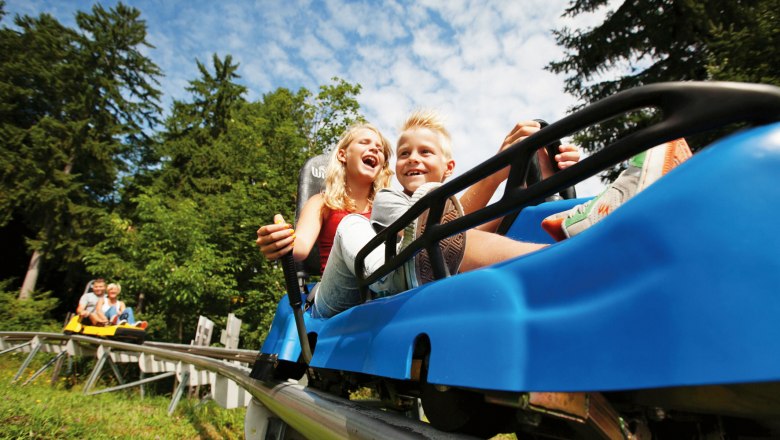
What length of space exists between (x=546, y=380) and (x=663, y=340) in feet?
0.60

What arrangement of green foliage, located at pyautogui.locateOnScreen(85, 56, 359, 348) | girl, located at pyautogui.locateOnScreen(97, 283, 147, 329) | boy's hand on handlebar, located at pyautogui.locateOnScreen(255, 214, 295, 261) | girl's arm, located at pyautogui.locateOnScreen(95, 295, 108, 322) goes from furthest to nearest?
1. green foliage, located at pyautogui.locateOnScreen(85, 56, 359, 348)
2. girl, located at pyautogui.locateOnScreen(97, 283, 147, 329)
3. girl's arm, located at pyautogui.locateOnScreen(95, 295, 108, 322)
4. boy's hand on handlebar, located at pyautogui.locateOnScreen(255, 214, 295, 261)

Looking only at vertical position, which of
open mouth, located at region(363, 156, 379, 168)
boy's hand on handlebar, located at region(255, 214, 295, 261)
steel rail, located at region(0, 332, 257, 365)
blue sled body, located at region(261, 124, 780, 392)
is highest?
open mouth, located at region(363, 156, 379, 168)

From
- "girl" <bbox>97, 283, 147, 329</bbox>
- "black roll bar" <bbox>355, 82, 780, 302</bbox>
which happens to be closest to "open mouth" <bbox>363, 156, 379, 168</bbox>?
"black roll bar" <bbox>355, 82, 780, 302</bbox>

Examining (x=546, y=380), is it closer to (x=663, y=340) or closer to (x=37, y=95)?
(x=663, y=340)

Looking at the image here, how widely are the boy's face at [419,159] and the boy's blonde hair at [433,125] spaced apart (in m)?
0.03

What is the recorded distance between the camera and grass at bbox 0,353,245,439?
3.38m

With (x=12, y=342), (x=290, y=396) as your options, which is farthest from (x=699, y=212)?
(x=12, y=342)

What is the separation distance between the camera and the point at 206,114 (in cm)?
2464

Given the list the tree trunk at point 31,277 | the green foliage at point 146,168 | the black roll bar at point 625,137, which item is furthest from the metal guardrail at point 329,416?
the tree trunk at point 31,277

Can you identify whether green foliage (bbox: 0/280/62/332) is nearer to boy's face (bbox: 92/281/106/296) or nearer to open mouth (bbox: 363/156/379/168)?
boy's face (bbox: 92/281/106/296)

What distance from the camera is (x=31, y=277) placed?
762 inches

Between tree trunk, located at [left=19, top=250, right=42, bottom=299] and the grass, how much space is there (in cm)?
1589

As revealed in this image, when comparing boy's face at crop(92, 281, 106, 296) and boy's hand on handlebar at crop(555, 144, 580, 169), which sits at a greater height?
boy's hand on handlebar at crop(555, 144, 580, 169)

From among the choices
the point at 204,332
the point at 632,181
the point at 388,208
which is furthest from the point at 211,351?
the point at 632,181
